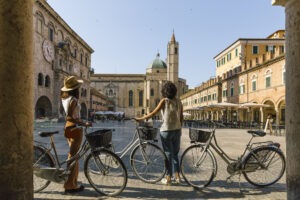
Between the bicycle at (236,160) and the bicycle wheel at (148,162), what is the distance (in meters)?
0.39

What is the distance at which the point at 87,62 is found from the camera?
46688mm

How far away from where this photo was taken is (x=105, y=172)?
423cm

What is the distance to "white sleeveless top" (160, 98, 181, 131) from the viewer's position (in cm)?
444

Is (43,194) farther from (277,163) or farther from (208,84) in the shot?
(208,84)

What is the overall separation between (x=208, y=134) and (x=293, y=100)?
1.87 meters

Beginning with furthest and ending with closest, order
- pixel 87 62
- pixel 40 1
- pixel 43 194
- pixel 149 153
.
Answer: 1. pixel 87 62
2. pixel 40 1
3. pixel 149 153
4. pixel 43 194

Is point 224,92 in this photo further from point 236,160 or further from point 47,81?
point 236,160

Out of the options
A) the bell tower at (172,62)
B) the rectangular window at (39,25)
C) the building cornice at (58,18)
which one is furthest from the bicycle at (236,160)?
the bell tower at (172,62)

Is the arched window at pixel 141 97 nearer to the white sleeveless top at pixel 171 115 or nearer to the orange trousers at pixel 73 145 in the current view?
the white sleeveless top at pixel 171 115

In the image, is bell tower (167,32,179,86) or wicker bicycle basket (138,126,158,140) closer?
wicker bicycle basket (138,126,158,140)

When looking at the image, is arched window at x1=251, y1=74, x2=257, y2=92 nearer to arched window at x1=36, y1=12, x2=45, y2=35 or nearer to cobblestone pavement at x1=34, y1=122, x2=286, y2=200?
arched window at x1=36, y1=12, x2=45, y2=35

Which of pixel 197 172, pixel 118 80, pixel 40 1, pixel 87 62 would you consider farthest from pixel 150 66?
pixel 197 172

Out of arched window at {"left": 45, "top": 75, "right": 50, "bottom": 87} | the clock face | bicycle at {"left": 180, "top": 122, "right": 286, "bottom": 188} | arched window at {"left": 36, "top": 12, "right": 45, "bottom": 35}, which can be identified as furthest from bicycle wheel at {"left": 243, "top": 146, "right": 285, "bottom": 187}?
arched window at {"left": 45, "top": 75, "right": 50, "bottom": 87}

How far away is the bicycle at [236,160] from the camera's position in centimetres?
429
